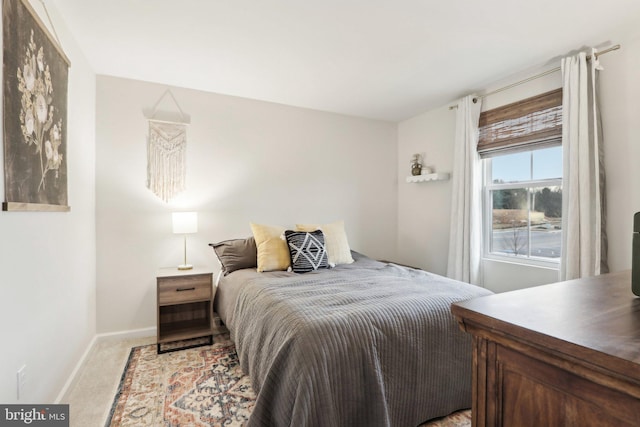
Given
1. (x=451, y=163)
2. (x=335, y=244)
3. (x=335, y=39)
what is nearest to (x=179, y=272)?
(x=335, y=244)

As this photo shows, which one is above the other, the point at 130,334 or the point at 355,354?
the point at 355,354

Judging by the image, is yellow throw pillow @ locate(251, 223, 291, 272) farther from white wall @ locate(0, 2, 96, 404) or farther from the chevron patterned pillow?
white wall @ locate(0, 2, 96, 404)

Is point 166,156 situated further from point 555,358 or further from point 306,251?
point 555,358

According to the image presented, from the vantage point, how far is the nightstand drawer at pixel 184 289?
259 centimetres

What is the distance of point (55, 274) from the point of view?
188 centimetres

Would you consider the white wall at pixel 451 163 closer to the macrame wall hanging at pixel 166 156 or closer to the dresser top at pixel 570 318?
the dresser top at pixel 570 318

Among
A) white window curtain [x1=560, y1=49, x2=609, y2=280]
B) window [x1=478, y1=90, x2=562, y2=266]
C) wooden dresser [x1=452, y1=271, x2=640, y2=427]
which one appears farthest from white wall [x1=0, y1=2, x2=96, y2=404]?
window [x1=478, y1=90, x2=562, y2=266]

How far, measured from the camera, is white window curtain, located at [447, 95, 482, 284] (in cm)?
316

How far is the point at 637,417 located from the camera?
470 mm

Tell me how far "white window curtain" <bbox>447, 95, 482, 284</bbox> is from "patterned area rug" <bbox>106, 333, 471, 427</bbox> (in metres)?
1.68

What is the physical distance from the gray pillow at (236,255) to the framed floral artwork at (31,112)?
→ 50.0 inches

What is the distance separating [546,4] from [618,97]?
101 cm

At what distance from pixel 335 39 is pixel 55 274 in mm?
2396

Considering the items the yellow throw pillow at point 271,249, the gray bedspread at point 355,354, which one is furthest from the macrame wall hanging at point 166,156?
the gray bedspread at point 355,354
